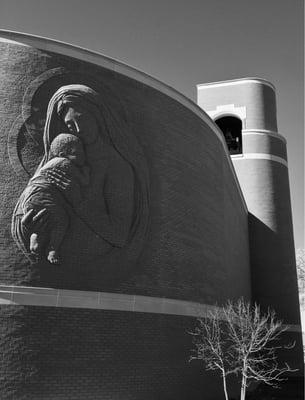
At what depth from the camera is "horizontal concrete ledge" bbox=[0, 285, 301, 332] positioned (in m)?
11.5

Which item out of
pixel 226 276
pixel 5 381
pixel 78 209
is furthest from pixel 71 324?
pixel 226 276

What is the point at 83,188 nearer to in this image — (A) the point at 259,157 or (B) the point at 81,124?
(B) the point at 81,124

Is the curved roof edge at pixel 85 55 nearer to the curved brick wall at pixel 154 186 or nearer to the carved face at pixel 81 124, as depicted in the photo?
the curved brick wall at pixel 154 186

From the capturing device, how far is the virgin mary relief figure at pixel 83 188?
12109mm

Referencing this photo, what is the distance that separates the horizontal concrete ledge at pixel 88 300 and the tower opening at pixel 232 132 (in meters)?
17.8

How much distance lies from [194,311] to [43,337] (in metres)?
5.86

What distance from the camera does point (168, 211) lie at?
15.4 metres

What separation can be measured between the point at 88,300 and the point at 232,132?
2208 centimetres

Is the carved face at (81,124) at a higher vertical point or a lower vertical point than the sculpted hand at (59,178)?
higher

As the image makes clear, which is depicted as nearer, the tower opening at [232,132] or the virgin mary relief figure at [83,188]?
the virgin mary relief figure at [83,188]

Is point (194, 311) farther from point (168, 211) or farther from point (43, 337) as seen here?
point (43, 337)

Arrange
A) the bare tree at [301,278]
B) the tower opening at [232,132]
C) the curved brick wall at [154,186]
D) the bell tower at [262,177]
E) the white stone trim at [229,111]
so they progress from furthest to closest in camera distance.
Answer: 1. the bare tree at [301,278]
2. the tower opening at [232,132]
3. the white stone trim at [229,111]
4. the bell tower at [262,177]
5. the curved brick wall at [154,186]

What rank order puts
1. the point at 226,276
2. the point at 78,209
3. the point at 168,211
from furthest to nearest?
the point at 226,276 → the point at 168,211 → the point at 78,209

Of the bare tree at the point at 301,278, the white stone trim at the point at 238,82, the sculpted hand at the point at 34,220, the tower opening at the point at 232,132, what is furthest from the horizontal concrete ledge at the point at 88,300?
the bare tree at the point at 301,278
